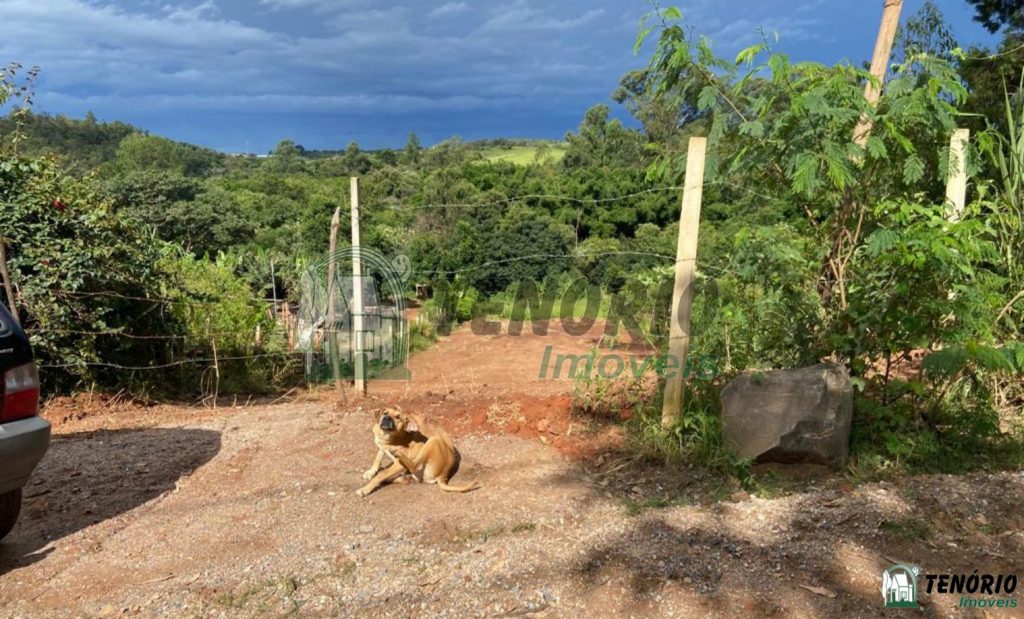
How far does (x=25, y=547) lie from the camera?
3.16 m

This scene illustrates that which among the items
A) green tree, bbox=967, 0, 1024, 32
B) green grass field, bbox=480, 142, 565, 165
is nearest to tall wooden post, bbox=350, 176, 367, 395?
green tree, bbox=967, 0, 1024, 32

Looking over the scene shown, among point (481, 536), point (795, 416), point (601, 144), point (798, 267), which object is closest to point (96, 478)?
point (481, 536)

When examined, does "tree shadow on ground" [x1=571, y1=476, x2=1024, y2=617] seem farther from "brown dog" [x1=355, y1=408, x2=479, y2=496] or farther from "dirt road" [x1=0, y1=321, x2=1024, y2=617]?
"brown dog" [x1=355, y1=408, x2=479, y2=496]

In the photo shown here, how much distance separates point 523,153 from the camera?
126ft

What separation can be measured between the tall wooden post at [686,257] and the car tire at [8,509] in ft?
11.3

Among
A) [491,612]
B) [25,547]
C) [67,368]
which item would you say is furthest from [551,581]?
[67,368]

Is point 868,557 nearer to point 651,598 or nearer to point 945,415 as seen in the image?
point 651,598

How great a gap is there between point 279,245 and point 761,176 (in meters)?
16.3

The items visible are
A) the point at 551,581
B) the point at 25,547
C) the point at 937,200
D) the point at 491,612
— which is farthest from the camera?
the point at 937,200

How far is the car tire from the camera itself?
10.00 ft

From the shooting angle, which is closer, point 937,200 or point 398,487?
point 398,487

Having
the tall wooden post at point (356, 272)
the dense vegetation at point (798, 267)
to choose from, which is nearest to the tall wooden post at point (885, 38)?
the dense vegetation at point (798, 267)

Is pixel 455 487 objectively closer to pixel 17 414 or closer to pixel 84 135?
pixel 17 414

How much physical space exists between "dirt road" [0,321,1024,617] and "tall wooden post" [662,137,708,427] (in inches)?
27.9
